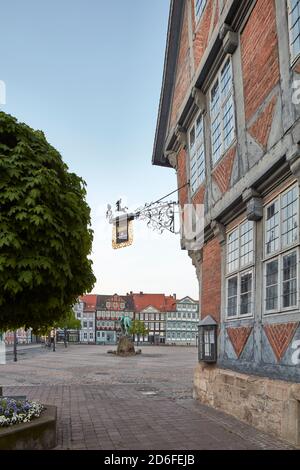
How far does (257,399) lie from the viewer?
8.69 meters

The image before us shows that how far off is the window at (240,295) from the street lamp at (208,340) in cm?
97

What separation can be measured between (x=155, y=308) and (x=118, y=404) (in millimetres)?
102360

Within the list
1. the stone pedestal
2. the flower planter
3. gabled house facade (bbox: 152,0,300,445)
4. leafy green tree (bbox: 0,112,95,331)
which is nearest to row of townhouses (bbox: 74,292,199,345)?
the stone pedestal

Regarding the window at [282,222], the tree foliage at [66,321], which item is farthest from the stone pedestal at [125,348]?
the window at [282,222]

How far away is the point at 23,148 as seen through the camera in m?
7.03

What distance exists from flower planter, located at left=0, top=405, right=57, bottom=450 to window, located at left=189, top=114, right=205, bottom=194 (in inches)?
315

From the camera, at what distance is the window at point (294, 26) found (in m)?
7.47

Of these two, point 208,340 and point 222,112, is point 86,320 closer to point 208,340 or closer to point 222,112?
point 208,340

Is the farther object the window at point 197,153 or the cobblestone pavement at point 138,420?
the window at point 197,153

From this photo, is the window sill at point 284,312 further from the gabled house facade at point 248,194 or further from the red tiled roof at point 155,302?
the red tiled roof at point 155,302

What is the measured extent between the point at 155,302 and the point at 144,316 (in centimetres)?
453

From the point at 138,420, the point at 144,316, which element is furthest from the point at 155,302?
the point at 138,420

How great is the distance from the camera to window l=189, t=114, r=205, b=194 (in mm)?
13242

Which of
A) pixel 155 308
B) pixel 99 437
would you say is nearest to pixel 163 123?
pixel 99 437
